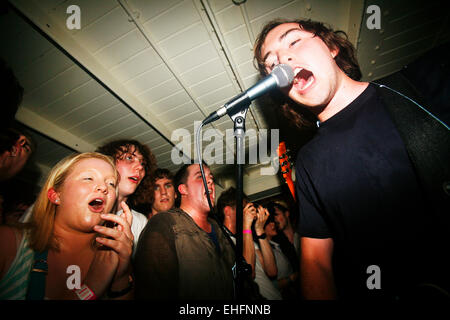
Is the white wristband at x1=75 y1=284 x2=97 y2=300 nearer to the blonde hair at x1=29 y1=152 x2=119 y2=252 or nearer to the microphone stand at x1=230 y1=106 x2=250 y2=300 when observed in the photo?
the blonde hair at x1=29 y1=152 x2=119 y2=252

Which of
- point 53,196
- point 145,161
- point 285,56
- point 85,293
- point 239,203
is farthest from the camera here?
point 145,161

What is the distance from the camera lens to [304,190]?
1.65 metres

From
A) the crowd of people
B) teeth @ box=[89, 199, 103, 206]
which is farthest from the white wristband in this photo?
teeth @ box=[89, 199, 103, 206]

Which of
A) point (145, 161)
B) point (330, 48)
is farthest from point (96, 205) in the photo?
point (330, 48)

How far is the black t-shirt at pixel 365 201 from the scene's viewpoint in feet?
3.52

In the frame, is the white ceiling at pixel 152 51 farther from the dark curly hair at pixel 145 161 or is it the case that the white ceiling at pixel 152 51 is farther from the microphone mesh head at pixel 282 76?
the microphone mesh head at pixel 282 76

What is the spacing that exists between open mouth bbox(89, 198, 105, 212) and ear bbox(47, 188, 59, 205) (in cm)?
28

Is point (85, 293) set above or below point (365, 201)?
below

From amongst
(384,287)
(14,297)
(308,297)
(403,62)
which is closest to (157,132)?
(14,297)

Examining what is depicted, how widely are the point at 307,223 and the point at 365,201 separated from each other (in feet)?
1.52

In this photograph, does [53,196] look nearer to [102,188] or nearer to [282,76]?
[102,188]

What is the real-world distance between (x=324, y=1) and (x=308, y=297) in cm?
337

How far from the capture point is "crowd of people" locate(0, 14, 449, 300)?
110cm

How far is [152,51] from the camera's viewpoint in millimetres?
2895
